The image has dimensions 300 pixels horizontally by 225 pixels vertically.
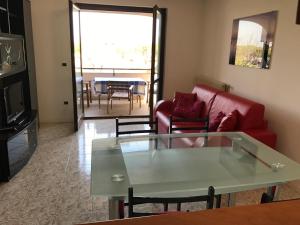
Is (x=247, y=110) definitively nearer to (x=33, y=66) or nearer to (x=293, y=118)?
(x=293, y=118)

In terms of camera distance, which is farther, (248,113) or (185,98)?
(185,98)

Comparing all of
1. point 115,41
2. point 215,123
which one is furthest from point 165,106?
point 115,41

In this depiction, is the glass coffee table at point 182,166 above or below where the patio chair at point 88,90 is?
above

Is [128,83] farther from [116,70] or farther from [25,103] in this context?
[25,103]

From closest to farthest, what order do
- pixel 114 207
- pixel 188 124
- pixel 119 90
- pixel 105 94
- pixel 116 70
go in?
1. pixel 114 207
2. pixel 188 124
3. pixel 119 90
4. pixel 105 94
5. pixel 116 70

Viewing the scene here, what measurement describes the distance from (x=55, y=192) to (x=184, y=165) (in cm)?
153

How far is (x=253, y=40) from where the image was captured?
360cm

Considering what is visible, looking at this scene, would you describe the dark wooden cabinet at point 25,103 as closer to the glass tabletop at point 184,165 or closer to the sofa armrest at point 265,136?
the glass tabletop at point 184,165

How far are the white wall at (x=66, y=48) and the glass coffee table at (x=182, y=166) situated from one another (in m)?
3.12

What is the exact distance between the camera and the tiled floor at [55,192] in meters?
2.30

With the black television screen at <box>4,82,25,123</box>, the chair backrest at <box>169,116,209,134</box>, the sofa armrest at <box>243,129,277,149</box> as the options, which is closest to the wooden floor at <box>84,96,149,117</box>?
the black television screen at <box>4,82,25,123</box>

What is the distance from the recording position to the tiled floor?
2301 millimetres

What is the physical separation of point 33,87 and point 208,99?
3.05 m

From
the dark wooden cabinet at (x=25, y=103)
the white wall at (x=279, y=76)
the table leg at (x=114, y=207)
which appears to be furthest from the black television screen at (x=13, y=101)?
the white wall at (x=279, y=76)
